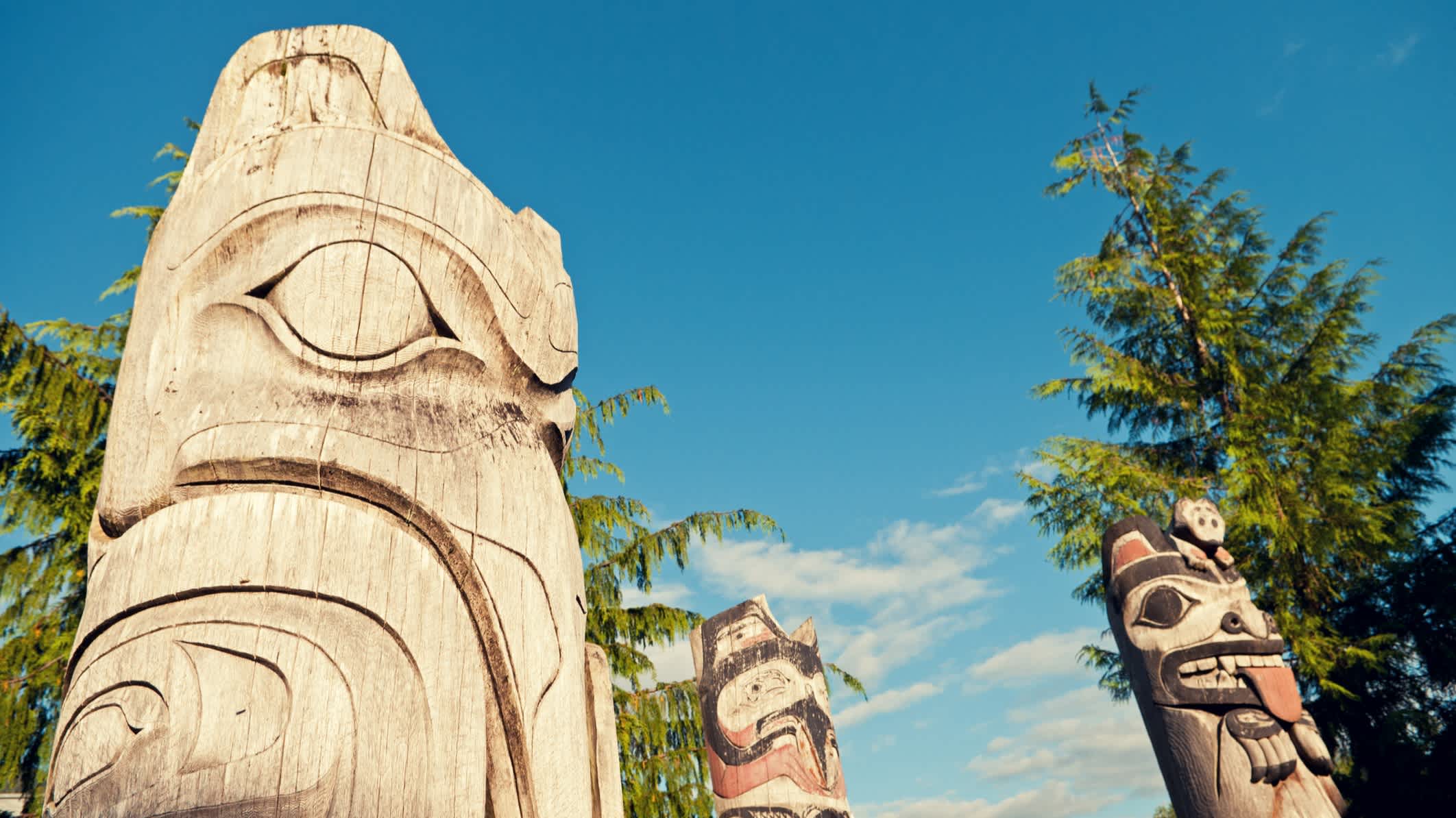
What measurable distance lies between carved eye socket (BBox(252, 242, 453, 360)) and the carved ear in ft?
15.4

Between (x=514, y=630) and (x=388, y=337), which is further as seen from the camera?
(x=388, y=337)

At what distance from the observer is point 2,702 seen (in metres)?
7.39

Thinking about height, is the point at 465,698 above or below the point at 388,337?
below

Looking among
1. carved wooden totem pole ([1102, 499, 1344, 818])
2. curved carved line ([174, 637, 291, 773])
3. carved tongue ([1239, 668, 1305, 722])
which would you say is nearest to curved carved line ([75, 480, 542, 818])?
curved carved line ([174, 637, 291, 773])

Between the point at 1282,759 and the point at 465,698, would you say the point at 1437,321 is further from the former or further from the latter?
the point at 465,698

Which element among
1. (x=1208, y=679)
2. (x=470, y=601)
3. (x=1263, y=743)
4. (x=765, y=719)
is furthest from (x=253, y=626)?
(x=1208, y=679)

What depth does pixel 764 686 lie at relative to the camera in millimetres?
6445

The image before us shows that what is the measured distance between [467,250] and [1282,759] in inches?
225

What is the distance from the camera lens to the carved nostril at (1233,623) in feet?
21.0

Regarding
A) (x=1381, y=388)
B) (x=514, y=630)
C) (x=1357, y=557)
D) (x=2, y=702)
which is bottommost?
(x=514, y=630)

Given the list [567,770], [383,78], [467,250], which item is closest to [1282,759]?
[567,770]

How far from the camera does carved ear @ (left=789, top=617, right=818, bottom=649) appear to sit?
6.77 metres

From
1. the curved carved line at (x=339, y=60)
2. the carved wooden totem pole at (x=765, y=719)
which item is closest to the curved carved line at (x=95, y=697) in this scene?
the curved carved line at (x=339, y=60)

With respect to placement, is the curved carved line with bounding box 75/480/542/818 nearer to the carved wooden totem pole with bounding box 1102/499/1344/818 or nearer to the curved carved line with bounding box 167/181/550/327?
the curved carved line with bounding box 167/181/550/327
